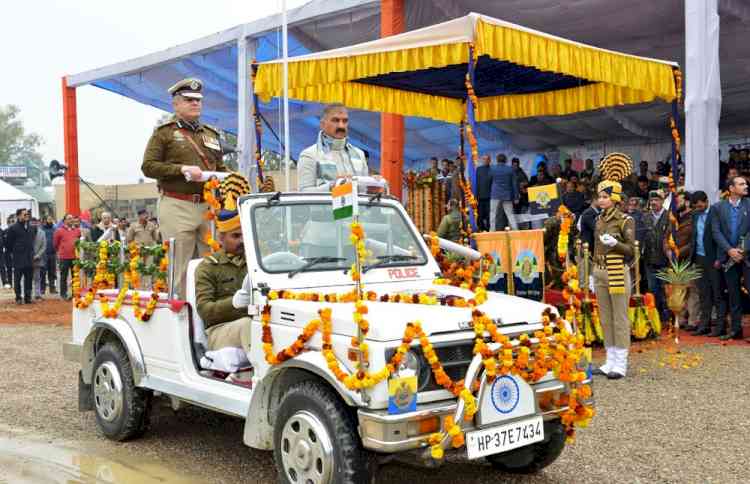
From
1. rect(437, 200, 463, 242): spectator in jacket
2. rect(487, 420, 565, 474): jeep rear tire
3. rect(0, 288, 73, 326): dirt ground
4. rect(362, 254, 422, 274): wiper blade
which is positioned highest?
rect(437, 200, 463, 242): spectator in jacket

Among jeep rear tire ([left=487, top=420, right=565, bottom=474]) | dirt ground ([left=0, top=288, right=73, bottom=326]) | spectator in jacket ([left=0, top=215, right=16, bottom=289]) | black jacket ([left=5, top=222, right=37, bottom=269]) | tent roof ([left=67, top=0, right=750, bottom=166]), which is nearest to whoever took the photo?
jeep rear tire ([left=487, top=420, right=565, bottom=474])

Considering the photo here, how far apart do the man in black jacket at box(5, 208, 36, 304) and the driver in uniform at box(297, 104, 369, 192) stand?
45.3 ft

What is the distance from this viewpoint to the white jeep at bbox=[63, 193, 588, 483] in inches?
149

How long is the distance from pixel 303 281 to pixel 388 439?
1.40m

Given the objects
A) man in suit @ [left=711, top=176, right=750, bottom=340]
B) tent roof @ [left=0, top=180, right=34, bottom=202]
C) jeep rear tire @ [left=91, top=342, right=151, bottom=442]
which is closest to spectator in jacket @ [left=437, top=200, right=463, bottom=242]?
man in suit @ [left=711, top=176, right=750, bottom=340]

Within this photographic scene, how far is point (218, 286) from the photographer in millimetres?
5238

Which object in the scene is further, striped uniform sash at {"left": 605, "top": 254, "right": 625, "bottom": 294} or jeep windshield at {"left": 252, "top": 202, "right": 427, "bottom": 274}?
striped uniform sash at {"left": 605, "top": 254, "right": 625, "bottom": 294}

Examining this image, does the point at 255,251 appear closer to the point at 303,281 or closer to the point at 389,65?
the point at 303,281

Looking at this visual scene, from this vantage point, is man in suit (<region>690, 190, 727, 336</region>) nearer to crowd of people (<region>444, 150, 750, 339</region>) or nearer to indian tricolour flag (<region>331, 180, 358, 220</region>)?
crowd of people (<region>444, 150, 750, 339</region>)

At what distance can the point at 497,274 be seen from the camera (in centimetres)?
854

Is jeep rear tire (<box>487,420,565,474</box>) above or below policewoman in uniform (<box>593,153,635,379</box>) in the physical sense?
below

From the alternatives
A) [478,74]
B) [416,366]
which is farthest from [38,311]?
[416,366]

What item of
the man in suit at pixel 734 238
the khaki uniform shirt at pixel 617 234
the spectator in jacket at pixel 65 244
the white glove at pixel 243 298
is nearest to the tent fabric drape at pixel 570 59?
the man in suit at pixel 734 238

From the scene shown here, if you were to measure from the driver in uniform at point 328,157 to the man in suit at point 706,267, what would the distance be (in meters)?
5.90
